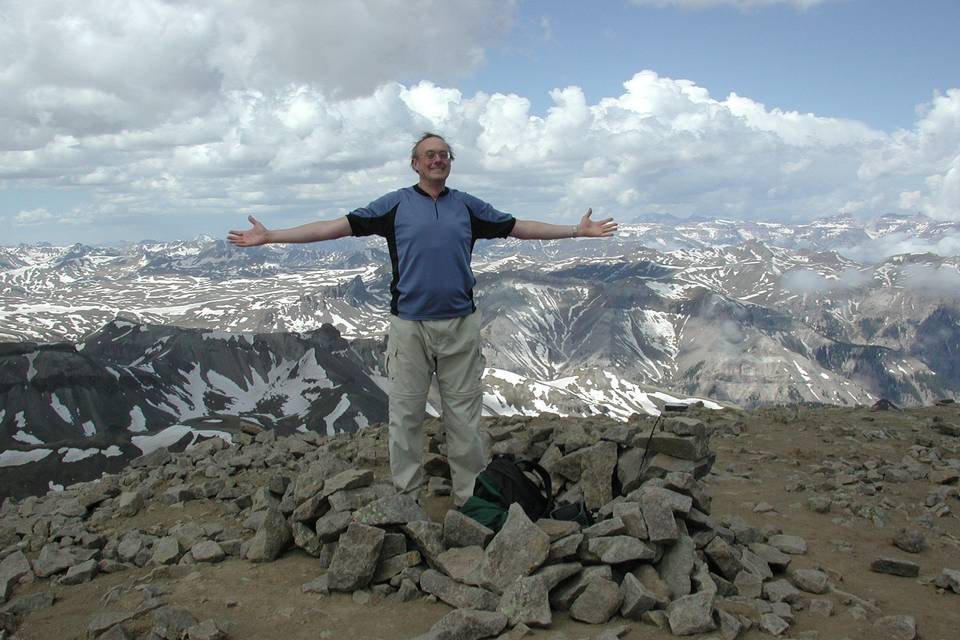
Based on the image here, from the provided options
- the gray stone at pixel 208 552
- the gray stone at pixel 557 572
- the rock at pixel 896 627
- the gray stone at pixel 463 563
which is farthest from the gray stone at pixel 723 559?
the gray stone at pixel 208 552

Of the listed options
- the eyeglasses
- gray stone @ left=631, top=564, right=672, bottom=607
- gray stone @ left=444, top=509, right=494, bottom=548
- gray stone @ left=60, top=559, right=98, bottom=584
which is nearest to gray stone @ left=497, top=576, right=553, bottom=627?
gray stone @ left=444, top=509, right=494, bottom=548

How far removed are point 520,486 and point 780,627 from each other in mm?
3850

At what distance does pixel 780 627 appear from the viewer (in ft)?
24.3

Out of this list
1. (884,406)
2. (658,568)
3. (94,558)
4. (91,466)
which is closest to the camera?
(658,568)

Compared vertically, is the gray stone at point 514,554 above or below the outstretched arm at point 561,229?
below

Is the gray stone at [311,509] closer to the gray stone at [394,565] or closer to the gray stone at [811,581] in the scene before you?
the gray stone at [394,565]

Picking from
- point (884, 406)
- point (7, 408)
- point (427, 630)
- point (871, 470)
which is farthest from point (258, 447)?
point (7, 408)

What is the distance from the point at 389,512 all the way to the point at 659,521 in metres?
3.55

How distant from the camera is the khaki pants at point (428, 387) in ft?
31.2

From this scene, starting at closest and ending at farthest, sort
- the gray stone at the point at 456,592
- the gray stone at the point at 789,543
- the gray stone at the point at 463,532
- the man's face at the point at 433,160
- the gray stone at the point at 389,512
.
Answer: the gray stone at the point at 456,592 < the gray stone at the point at 463,532 < the gray stone at the point at 389,512 < the man's face at the point at 433,160 < the gray stone at the point at 789,543

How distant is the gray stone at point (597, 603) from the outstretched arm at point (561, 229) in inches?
200

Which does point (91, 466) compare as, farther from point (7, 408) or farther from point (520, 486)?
point (520, 486)

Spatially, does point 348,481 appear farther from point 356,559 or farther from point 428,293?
point 428,293

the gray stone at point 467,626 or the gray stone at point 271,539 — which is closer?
the gray stone at point 467,626
